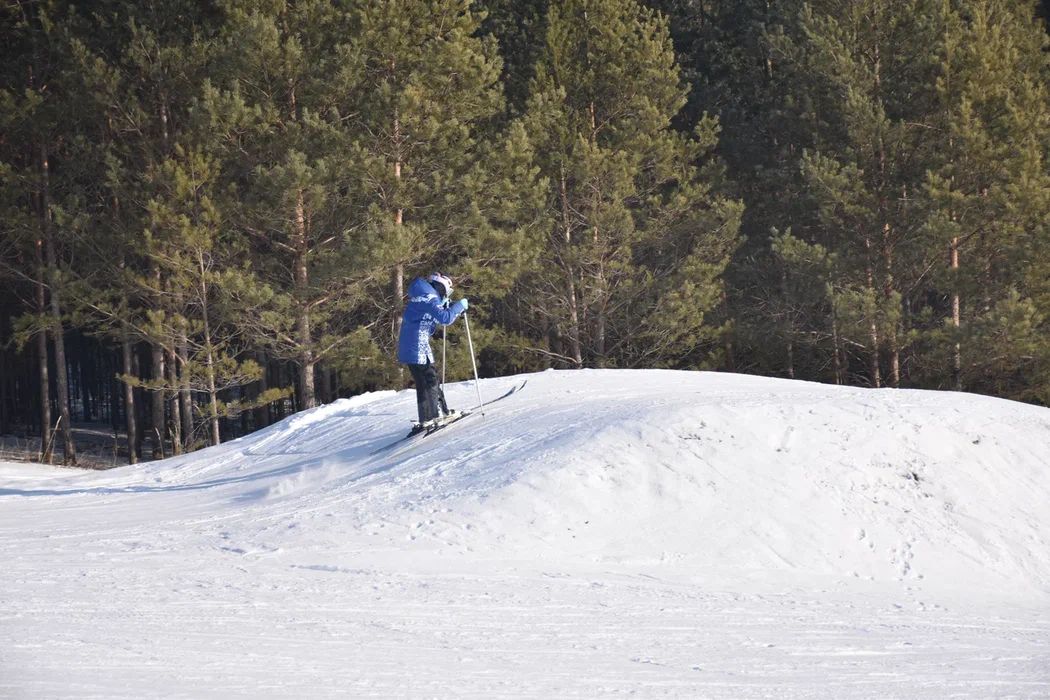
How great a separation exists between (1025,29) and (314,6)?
1635 cm

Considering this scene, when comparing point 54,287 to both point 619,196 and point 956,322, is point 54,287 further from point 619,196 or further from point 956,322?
point 956,322

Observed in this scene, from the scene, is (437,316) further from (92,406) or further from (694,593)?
(92,406)

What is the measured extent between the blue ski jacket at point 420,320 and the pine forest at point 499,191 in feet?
24.0

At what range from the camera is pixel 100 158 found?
2197 cm

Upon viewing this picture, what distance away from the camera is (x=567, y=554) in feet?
29.3

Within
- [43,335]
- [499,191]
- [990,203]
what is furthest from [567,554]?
[43,335]

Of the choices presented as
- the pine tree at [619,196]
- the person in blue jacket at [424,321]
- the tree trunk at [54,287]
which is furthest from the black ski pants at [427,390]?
the tree trunk at [54,287]

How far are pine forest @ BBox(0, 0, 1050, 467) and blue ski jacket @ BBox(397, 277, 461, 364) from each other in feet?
24.0

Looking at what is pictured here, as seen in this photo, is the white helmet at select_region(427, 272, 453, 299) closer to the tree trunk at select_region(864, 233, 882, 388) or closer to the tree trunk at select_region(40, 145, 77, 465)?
the tree trunk at select_region(40, 145, 77, 465)

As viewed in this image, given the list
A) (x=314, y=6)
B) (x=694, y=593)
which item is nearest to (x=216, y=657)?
(x=694, y=593)

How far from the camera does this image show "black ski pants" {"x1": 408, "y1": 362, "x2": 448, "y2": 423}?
1216cm

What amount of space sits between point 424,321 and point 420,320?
5 centimetres

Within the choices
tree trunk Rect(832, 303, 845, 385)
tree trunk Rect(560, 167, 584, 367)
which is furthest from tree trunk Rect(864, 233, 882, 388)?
tree trunk Rect(560, 167, 584, 367)

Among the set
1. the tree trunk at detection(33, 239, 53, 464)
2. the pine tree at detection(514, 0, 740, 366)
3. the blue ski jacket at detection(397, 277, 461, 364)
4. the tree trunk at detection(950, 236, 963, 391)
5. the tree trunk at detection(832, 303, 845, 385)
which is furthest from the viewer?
the tree trunk at detection(832, 303, 845, 385)
